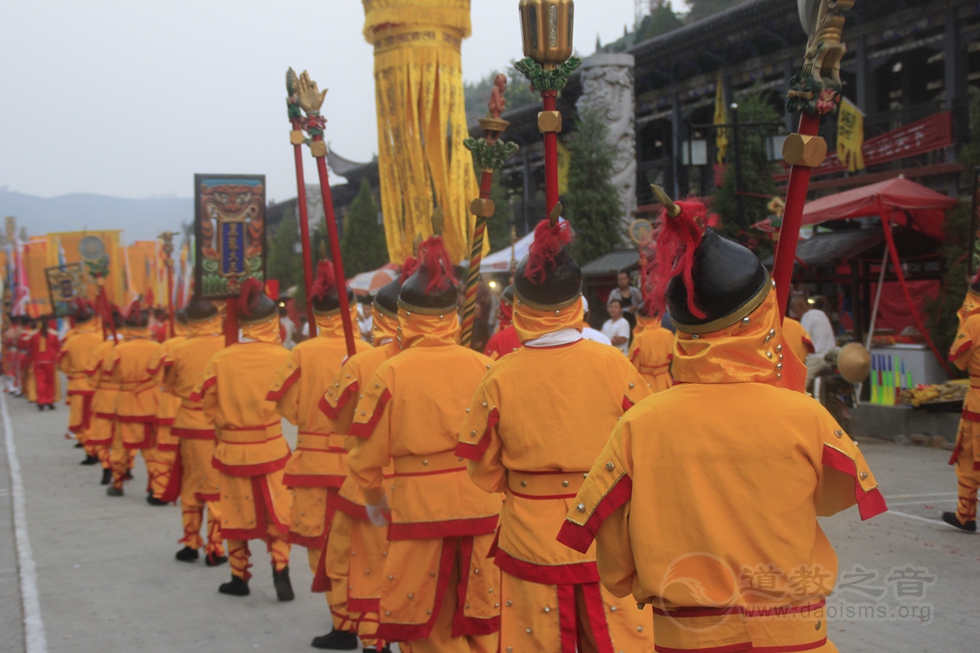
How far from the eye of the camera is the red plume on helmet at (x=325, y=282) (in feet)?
18.6

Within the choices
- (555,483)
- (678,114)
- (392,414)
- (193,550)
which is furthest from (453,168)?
(678,114)

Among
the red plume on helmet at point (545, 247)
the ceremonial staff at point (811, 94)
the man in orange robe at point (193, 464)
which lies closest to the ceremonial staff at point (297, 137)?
the man in orange robe at point (193, 464)

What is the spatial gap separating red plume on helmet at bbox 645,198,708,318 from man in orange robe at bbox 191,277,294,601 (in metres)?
4.13

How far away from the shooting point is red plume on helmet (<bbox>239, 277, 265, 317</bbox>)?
6.00 metres

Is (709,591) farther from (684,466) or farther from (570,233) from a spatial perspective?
(570,233)

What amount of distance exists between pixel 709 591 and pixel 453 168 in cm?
663

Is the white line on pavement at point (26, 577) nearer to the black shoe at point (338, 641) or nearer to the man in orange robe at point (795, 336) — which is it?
the black shoe at point (338, 641)

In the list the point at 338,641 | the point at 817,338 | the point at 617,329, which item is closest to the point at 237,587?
the point at 338,641

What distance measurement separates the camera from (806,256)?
42.8ft

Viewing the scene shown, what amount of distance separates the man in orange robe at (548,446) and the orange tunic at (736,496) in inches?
38.3

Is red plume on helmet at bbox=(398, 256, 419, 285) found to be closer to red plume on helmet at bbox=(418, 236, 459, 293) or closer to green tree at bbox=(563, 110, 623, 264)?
red plume on helmet at bbox=(418, 236, 459, 293)

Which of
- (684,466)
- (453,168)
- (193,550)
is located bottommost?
(193,550)

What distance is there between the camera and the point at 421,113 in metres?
8.22

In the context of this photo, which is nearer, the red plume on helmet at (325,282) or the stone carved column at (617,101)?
the red plume on helmet at (325,282)
